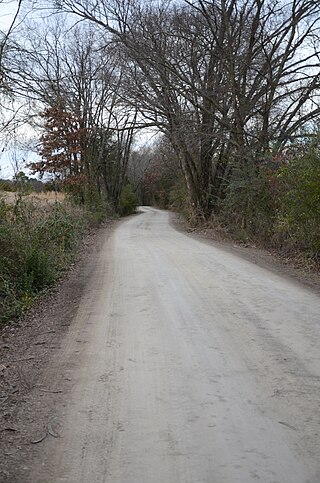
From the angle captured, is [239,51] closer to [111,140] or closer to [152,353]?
[152,353]

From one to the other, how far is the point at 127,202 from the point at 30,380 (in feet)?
148

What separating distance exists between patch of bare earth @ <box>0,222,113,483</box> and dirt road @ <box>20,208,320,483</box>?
10cm

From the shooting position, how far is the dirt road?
3359 millimetres

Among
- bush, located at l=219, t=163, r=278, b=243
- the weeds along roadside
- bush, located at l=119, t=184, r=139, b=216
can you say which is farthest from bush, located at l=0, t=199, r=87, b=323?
bush, located at l=119, t=184, r=139, b=216

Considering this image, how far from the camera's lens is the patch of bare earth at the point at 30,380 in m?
3.70

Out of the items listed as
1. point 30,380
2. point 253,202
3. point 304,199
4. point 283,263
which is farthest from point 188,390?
point 253,202

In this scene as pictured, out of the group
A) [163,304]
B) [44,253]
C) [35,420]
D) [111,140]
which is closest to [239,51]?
[44,253]

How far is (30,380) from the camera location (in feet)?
16.6

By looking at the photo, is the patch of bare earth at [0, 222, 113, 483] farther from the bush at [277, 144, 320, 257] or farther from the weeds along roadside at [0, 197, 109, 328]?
the bush at [277, 144, 320, 257]

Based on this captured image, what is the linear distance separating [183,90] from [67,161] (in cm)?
1360

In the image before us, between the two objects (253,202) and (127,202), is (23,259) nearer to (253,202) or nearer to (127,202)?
(253,202)

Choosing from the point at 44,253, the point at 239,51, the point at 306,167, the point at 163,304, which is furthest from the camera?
the point at 239,51

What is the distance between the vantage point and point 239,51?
20016 millimetres

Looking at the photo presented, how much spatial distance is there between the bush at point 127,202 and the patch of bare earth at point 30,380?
39300mm
